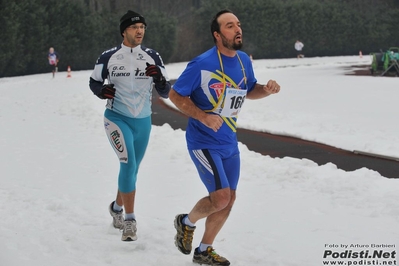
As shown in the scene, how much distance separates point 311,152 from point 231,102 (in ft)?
22.0

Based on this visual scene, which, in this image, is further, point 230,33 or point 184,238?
point 184,238

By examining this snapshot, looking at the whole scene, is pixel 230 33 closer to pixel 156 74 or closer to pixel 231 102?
pixel 231 102

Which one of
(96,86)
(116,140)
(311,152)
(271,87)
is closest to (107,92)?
(96,86)

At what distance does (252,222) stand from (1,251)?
251 cm

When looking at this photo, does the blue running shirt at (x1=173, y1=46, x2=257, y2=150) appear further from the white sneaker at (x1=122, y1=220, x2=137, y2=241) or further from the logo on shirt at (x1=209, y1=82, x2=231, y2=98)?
the white sneaker at (x1=122, y1=220, x2=137, y2=241)

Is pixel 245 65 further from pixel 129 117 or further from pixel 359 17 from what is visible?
pixel 359 17

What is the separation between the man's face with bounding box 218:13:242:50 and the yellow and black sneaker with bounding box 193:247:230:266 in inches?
63.8

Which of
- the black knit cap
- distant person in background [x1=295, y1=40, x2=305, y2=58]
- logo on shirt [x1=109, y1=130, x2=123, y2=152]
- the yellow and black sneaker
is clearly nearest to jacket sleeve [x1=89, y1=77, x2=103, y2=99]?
logo on shirt [x1=109, y1=130, x2=123, y2=152]

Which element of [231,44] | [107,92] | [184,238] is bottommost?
[184,238]

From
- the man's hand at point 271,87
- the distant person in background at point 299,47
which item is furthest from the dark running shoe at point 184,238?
the distant person in background at point 299,47

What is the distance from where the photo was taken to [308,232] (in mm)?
6355

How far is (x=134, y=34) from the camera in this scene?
6285 mm

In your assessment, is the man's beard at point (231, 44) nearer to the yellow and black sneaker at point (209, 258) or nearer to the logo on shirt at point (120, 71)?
the logo on shirt at point (120, 71)

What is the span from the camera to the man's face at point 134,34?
626cm
